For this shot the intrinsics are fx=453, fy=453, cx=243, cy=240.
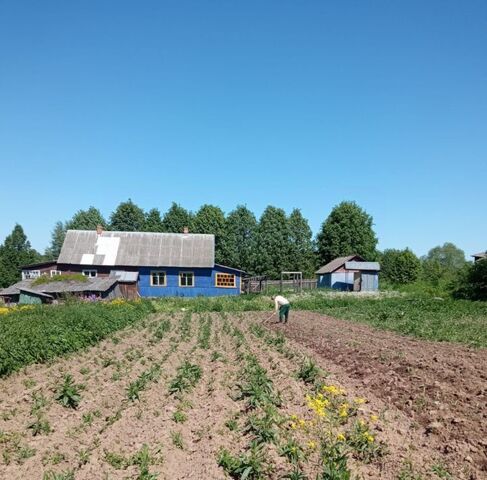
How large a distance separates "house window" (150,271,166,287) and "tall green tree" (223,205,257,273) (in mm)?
23742

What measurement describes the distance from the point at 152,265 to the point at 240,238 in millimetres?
A: 28207

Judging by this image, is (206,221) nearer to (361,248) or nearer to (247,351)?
(361,248)

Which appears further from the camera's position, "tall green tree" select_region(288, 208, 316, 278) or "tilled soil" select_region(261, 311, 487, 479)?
"tall green tree" select_region(288, 208, 316, 278)

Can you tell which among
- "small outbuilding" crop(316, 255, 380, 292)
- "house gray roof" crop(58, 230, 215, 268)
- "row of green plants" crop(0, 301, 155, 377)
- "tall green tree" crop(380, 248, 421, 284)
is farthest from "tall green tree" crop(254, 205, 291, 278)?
"row of green plants" crop(0, 301, 155, 377)

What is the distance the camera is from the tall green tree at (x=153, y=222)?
7400 cm

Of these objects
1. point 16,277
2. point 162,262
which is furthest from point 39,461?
point 16,277

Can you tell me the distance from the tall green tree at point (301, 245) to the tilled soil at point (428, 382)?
5159 centimetres

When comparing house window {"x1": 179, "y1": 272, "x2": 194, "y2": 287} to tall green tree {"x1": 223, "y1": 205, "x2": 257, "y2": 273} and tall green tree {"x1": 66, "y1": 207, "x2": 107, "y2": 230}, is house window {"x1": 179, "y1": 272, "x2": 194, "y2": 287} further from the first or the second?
tall green tree {"x1": 66, "y1": 207, "x2": 107, "y2": 230}

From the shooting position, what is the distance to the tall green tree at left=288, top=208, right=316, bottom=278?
66750 mm


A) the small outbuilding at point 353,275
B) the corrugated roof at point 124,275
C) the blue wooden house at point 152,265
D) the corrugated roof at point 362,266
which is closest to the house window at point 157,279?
the blue wooden house at point 152,265

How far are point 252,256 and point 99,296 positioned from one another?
1357 inches

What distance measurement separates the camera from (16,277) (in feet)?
207

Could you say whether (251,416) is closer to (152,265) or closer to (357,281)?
(152,265)

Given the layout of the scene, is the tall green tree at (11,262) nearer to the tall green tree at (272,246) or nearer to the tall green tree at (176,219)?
the tall green tree at (176,219)
